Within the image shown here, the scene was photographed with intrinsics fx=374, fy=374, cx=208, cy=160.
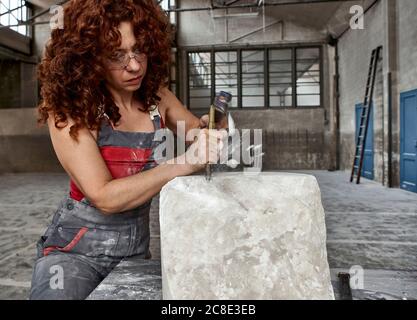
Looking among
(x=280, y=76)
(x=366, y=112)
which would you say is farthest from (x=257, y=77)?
(x=366, y=112)

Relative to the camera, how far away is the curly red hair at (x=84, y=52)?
3.94 feet

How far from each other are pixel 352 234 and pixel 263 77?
7700mm

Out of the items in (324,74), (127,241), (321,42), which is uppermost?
(321,42)

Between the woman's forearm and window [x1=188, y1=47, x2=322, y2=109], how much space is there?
32.4 feet

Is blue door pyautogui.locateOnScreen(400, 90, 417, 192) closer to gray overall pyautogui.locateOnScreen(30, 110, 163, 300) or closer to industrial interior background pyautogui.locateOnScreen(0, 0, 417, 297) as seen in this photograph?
industrial interior background pyautogui.locateOnScreen(0, 0, 417, 297)

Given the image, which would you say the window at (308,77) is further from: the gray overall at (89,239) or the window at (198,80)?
the gray overall at (89,239)

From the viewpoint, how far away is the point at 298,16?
9.98 m

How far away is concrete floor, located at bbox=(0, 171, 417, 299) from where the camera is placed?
1472 mm

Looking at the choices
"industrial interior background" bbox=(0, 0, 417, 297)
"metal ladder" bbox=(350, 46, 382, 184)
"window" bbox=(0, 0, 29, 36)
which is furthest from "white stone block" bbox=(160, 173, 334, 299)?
"window" bbox=(0, 0, 29, 36)

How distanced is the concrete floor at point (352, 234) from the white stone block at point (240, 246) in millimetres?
366

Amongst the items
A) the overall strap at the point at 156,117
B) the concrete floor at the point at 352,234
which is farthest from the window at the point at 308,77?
the overall strap at the point at 156,117

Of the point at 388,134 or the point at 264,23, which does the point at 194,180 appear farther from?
the point at 264,23
